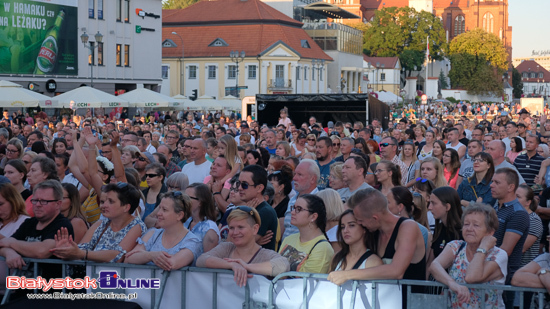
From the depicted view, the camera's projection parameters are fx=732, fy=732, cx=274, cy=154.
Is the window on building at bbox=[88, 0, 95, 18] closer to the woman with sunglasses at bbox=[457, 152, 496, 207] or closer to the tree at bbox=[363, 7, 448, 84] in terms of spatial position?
the woman with sunglasses at bbox=[457, 152, 496, 207]

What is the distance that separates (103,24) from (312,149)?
140 feet

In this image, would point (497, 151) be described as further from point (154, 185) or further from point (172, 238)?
point (172, 238)

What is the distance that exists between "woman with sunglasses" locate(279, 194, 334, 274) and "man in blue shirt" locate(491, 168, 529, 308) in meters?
1.88

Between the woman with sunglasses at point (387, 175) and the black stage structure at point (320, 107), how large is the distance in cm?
1938

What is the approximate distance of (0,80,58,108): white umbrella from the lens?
2729cm

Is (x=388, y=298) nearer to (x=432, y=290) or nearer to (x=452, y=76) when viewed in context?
(x=432, y=290)

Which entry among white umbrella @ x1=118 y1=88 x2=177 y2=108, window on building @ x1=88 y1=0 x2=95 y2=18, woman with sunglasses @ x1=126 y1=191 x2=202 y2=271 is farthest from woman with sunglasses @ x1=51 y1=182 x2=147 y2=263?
window on building @ x1=88 y1=0 x2=95 y2=18

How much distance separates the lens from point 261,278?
229 inches

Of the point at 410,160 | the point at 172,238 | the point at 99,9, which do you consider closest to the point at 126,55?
the point at 99,9

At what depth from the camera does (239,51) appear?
74812 millimetres

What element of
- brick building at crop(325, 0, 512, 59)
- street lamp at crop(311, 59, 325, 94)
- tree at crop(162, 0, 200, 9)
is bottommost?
street lamp at crop(311, 59, 325, 94)

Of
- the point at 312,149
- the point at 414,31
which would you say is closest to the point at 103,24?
the point at 312,149

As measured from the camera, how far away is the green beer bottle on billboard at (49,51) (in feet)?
154

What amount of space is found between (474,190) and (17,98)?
22198 mm
